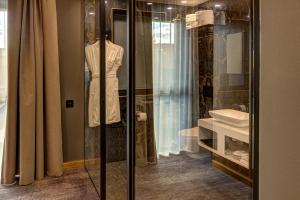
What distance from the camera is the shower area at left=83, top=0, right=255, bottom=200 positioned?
7.43ft

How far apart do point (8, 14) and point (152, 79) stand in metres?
1.84

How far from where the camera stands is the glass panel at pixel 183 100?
7.56ft

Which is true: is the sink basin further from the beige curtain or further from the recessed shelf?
the beige curtain

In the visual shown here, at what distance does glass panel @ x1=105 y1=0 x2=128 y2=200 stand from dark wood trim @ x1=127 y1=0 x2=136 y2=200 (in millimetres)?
84

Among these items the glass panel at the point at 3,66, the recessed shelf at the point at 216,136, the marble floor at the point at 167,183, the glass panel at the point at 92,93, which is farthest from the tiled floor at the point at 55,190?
the recessed shelf at the point at 216,136

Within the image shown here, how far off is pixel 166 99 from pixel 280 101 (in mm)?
2145

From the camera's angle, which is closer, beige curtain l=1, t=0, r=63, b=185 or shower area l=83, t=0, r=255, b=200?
shower area l=83, t=0, r=255, b=200

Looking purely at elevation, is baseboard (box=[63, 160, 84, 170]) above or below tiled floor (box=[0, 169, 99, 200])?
above

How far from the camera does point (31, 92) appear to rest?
10.5 feet

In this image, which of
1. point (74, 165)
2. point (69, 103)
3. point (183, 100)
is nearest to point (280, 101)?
point (183, 100)

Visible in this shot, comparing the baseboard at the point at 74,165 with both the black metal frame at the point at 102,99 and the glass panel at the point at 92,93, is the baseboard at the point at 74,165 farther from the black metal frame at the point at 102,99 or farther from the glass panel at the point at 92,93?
the black metal frame at the point at 102,99

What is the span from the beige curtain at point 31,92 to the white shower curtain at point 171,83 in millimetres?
1335

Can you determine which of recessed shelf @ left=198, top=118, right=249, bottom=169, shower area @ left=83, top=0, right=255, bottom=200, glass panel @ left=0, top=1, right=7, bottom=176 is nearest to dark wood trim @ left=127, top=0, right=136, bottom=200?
shower area @ left=83, top=0, right=255, bottom=200

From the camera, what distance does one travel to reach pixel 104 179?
106 inches
